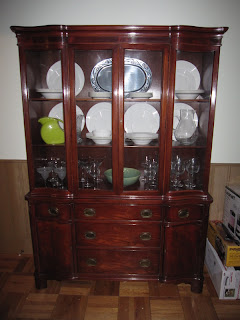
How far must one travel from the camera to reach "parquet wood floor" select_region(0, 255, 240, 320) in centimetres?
170

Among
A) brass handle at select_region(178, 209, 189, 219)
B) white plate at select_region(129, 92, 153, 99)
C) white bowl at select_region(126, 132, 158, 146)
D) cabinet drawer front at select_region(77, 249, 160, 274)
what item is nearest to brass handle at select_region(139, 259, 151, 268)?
cabinet drawer front at select_region(77, 249, 160, 274)

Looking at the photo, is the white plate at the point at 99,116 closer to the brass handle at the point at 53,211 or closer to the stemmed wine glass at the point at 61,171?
the stemmed wine glass at the point at 61,171

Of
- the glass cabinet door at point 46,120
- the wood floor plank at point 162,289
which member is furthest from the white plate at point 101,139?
the wood floor plank at point 162,289

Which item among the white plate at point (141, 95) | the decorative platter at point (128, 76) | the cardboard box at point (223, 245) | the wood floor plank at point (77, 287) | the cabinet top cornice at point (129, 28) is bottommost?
the wood floor plank at point (77, 287)

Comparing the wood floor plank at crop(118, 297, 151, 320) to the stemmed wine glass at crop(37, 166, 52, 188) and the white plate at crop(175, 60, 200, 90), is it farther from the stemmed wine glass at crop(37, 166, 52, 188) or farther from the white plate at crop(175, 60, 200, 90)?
the white plate at crop(175, 60, 200, 90)

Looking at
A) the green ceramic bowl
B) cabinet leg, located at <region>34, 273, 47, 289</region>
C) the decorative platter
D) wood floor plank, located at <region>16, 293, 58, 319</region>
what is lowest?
wood floor plank, located at <region>16, 293, 58, 319</region>

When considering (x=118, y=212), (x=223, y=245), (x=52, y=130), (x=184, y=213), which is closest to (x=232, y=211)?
(x=223, y=245)

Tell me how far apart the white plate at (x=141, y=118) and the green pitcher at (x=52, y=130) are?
0.56 m

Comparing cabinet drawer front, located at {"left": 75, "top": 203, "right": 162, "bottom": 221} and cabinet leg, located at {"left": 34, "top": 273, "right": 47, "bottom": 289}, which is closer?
cabinet drawer front, located at {"left": 75, "top": 203, "right": 162, "bottom": 221}

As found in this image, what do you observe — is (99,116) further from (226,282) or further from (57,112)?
(226,282)

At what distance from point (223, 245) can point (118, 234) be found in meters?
0.90

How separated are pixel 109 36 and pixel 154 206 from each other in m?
1.28

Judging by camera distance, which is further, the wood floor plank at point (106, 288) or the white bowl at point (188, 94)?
the wood floor plank at point (106, 288)

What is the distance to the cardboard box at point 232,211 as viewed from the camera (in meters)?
1.90
